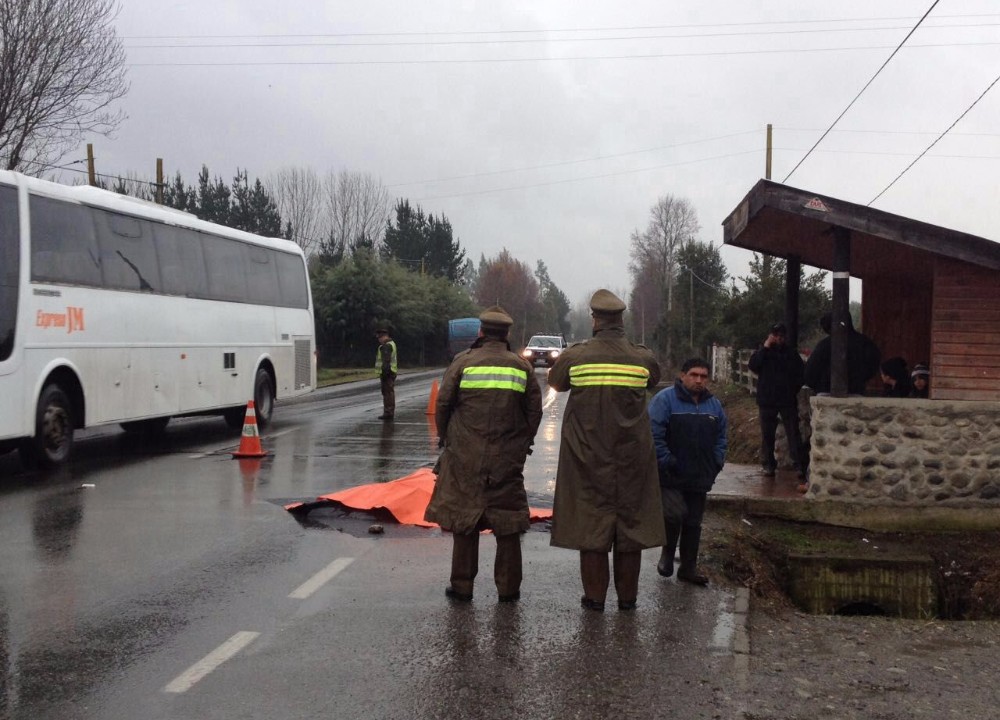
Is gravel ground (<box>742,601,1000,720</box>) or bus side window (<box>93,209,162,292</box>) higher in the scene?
bus side window (<box>93,209,162,292</box>)

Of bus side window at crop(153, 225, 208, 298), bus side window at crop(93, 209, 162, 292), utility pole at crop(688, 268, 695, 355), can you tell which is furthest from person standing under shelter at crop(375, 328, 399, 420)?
utility pole at crop(688, 268, 695, 355)

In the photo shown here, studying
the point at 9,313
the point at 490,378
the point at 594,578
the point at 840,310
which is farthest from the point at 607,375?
the point at 9,313

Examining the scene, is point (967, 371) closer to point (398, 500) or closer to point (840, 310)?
point (840, 310)

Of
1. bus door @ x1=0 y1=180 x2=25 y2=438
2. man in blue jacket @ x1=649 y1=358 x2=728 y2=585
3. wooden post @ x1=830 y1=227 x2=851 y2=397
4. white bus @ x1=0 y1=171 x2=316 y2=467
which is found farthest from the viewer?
white bus @ x1=0 y1=171 x2=316 y2=467

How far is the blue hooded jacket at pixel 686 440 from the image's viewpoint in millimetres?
6809

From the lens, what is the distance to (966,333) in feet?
30.3

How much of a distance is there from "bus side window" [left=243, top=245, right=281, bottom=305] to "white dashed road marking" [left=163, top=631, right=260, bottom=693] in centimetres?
1283

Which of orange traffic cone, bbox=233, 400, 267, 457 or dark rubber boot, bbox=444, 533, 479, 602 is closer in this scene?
dark rubber boot, bbox=444, 533, 479, 602

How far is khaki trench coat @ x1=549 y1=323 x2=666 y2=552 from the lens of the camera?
239 inches

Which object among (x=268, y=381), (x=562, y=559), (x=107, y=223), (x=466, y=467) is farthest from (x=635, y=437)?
(x=268, y=381)

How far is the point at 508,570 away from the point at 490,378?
4.05ft

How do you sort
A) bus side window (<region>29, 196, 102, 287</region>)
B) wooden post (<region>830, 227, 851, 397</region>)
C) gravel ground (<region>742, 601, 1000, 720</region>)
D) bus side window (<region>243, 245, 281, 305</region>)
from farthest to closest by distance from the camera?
bus side window (<region>243, 245, 281, 305</region>) → bus side window (<region>29, 196, 102, 287</region>) → wooden post (<region>830, 227, 851, 397</region>) → gravel ground (<region>742, 601, 1000, 720</region>)

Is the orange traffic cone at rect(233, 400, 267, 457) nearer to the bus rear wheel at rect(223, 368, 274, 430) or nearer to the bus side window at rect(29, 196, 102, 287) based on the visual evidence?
the bus side window at rect(29, 196, 102, 287)

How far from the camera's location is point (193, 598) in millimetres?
6387
